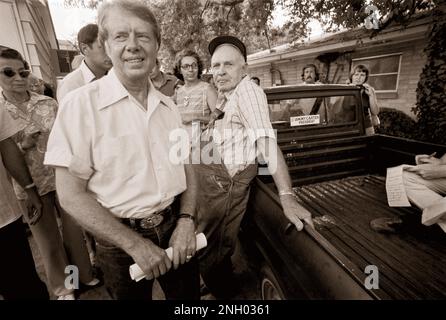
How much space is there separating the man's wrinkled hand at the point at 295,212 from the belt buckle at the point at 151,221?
77 cm

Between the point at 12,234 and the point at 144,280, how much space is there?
1.03 m

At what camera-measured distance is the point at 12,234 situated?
1.72 m

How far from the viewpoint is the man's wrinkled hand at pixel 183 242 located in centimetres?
139

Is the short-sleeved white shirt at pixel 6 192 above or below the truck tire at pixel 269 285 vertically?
above

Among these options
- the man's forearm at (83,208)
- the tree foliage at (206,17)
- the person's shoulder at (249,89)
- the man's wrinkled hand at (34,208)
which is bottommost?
the man's wrinkled hand at (34,208)

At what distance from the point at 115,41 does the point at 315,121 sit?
251 centimetres

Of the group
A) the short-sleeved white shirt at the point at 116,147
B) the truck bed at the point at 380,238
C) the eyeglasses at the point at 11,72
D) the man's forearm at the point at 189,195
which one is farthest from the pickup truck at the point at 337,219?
the eyeglasses at the point at 11,72

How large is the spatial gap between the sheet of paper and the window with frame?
23.8 ft

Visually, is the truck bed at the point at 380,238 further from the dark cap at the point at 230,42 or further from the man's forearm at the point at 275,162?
the dark cap at the point at 230,42

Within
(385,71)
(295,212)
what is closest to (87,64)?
(295,212)

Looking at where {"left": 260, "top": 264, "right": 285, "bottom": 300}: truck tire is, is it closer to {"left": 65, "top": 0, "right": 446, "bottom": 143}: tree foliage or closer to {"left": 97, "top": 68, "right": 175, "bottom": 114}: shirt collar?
{"left": 97, "top": 68, "right": 175, "bottom": 114}: shirt collar

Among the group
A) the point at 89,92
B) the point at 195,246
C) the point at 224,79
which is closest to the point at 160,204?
the point at 195,246

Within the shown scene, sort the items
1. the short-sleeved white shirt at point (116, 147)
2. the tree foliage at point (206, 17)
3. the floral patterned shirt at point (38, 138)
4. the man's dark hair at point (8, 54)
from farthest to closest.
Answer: the tree foliage at point (206, 17)
the floral patterned shirt at point (38, 138)
the man's dark hair at point (8, 54)
the short-sleeved white shirt at point (116, 147)

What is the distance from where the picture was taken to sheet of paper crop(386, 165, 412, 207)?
7.87 ft
